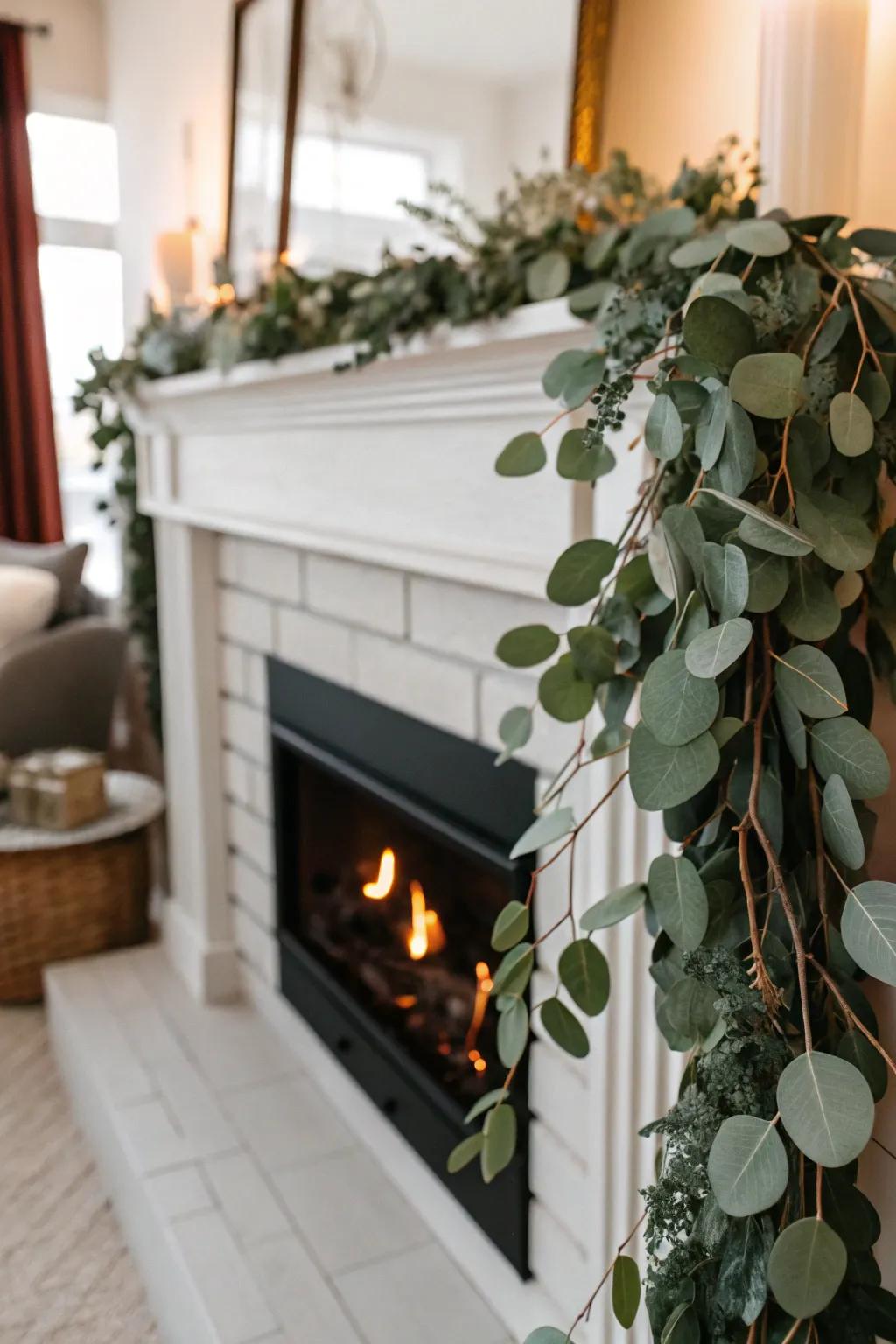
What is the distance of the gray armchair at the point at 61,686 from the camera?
9.93ft

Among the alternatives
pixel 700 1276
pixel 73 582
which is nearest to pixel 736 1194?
pixel 700 1276

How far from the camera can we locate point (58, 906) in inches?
104

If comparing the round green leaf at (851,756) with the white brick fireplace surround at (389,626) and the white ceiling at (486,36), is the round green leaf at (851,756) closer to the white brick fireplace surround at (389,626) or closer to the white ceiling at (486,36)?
the white brick fireplace surround at (389,626)

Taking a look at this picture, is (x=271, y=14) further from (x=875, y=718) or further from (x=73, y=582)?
(x=875, y=718)

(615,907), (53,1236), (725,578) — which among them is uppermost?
(725,578)

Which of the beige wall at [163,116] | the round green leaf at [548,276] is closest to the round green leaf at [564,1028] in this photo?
the round green leaf at [548,276]

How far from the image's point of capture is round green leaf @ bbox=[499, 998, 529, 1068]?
81cm

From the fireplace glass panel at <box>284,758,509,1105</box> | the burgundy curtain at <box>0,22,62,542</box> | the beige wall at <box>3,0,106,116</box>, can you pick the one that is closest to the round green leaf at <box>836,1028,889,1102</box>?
the fireplace glass panel at <box>284,758,509,1105</box>

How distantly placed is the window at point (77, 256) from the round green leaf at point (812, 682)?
343cm

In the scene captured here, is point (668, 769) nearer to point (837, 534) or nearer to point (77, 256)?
point (837, 534)

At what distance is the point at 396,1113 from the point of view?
1.71 meters

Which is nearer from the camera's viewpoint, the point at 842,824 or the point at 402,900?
the point at 842,824

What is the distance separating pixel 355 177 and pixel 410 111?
27 centimetres

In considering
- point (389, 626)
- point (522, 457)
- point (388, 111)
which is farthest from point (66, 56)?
point (522, 457)
